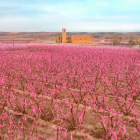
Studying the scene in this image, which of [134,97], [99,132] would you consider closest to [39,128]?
[99,132]

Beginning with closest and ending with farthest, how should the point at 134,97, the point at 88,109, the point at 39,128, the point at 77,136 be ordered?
the point at 77,136 → the point at 39,128 → the point at 88,109 → the point at 134,97

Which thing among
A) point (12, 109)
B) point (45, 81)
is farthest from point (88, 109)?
point (45, 81)

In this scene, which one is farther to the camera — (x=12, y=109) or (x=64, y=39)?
(x=64, y=39)

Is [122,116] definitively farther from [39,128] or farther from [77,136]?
[39,128]

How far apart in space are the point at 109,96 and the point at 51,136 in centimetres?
243

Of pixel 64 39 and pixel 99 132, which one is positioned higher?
pixel 64 39

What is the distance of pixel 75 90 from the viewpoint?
495 centimetres

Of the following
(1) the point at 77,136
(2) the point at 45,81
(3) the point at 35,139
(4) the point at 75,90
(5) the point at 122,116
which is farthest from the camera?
(2) the point at 45,81

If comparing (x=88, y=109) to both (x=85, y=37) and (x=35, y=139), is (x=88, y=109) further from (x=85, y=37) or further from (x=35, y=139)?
(x=85, y=37)

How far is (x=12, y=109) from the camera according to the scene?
354cm

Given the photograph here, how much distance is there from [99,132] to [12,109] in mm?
2061

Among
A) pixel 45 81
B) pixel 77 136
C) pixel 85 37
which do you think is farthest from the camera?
pixel 85 37

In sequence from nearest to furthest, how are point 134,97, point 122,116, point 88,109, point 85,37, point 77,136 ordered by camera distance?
point 77,136 → point 122,116 → point 88,109 → point 134,97 → point 85,37

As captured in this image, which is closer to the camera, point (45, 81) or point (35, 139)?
point (35, 139)
